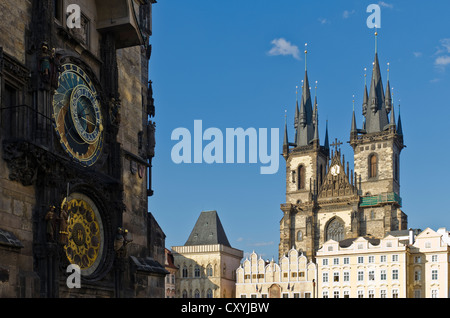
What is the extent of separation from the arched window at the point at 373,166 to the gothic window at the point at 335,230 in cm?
784

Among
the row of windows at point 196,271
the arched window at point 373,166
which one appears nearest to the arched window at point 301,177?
the arched window at point 373,166

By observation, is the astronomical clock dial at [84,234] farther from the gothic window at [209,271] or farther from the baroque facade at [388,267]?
the gothic window at [209,271]

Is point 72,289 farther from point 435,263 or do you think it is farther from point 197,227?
point 197,227

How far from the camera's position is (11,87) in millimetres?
11016

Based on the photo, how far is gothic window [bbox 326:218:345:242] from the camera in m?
87.9

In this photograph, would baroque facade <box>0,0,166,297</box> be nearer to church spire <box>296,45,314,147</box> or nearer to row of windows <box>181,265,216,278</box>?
row of windows <box>181,265,216,278</box>

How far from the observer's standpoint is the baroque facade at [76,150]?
35.5 ft

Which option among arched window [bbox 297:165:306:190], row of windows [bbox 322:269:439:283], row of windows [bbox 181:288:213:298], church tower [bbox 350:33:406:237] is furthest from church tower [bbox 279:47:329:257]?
row of windows [bbox 322:269:439:283]

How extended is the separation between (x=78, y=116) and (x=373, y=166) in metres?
81.0

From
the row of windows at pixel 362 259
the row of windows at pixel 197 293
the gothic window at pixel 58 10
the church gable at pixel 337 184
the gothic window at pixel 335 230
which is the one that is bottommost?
the row of windows at pixel 197 293

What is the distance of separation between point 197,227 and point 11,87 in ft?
270

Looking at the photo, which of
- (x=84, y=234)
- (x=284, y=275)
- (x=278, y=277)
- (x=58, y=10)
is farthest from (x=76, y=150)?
(x=278, y=277)

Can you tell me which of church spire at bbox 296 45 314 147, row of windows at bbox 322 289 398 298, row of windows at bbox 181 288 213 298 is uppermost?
church spire at bbox 296 45 314 147
